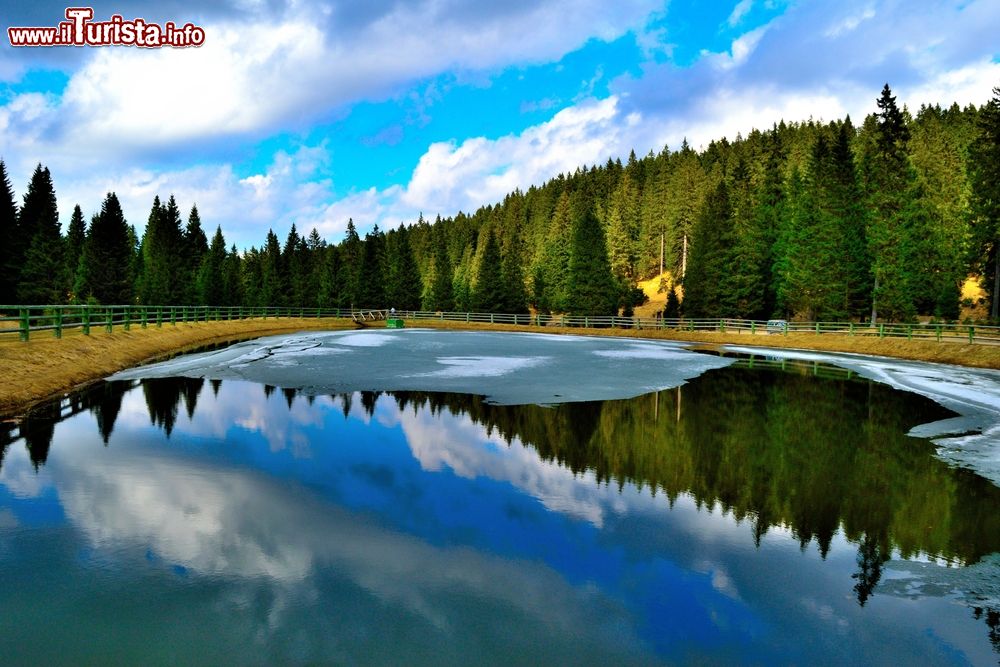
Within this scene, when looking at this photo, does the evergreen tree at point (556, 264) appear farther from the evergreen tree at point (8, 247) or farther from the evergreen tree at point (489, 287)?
the evergreen tree at point (8, 247)

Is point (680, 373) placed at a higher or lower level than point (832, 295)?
lower

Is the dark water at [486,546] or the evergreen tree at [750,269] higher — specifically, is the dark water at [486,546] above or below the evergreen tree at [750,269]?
below

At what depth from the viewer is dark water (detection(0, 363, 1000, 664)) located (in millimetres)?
4301

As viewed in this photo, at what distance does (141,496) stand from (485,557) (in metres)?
4.26

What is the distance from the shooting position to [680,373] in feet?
71.0

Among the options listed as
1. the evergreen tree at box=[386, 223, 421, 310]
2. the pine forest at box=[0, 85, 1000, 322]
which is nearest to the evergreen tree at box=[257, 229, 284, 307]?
the pine forest at box=[0, 85, 1000, 322]

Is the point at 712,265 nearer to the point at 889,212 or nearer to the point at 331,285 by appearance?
the point at 889,212

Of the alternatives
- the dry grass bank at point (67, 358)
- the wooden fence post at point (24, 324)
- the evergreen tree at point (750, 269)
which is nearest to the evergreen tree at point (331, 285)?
the evergreen tree at point (750, 269)

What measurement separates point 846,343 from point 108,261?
7599 centimetres

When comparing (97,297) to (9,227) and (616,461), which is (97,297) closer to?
(9,227)

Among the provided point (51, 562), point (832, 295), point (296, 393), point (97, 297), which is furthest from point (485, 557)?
point (97, 297)

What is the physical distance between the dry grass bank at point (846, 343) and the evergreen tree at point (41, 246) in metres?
41.6

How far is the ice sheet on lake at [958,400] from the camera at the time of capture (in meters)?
9.88

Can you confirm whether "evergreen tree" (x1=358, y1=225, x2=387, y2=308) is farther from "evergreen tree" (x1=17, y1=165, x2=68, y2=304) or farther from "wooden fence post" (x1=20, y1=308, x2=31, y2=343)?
"wooden fence post" (x1=20, y1=308, x2=31, y2=343)
